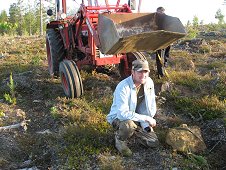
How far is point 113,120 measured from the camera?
15.6 ft

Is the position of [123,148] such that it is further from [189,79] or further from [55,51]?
[55,51]

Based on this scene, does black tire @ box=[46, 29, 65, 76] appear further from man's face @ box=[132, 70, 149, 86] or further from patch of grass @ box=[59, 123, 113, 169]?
man's face @ box=[132, 70, 149, 86]

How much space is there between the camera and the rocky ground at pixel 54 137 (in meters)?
4.32

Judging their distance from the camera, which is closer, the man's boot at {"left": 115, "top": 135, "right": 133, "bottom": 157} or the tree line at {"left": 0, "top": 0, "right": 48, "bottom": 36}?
the man's boot at {"left": 115, "top": 135, "right": 133, "bottom": 157}

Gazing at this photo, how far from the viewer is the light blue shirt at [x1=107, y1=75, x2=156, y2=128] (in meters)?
4.48

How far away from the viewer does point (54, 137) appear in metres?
5.07

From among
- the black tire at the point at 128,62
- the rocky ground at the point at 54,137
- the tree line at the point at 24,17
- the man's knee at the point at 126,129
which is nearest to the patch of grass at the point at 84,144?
the rocky ground at the point at 54,137

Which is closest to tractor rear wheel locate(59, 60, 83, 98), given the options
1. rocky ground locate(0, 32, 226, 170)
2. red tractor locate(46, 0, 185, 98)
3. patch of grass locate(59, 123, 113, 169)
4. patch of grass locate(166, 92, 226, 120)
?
red tractor locate(46, 0, 185, 98)

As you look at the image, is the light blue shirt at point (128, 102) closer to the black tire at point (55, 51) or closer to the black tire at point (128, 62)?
the black tire at point (128, 62)

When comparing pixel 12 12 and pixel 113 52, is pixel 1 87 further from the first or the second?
pixel 12 12

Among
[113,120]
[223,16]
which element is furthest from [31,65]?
[223,16]

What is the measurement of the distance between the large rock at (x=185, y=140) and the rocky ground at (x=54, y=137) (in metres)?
0.08

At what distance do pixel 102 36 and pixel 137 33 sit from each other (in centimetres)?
70

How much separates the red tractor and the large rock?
5.38ft
